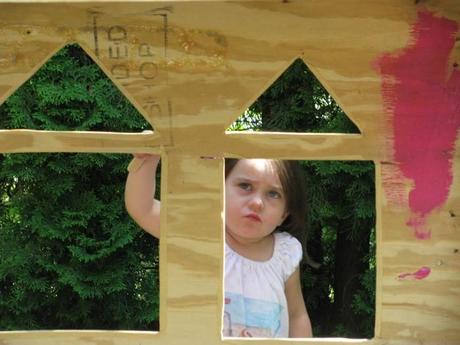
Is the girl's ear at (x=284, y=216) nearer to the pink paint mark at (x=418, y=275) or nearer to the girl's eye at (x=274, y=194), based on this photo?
the girl's eye at (x=274, y=194)

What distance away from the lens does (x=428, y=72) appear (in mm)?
1491

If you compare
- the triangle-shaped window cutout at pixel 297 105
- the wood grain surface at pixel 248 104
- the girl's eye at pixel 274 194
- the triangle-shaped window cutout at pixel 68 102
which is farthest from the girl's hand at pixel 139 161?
the triangle-shaped window cutout at pixel 297 105

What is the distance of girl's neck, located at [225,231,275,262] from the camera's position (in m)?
2.12

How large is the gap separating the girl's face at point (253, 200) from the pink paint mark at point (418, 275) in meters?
0.59

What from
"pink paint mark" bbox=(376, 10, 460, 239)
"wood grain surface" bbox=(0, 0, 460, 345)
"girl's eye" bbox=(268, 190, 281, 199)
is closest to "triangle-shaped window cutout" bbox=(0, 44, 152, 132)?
"girl's eye" bbox=(268, 190, 281, 199)

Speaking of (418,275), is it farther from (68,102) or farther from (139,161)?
(68,102)

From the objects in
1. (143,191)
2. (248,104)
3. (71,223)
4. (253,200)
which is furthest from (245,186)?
(248,104)

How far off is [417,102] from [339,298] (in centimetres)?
115

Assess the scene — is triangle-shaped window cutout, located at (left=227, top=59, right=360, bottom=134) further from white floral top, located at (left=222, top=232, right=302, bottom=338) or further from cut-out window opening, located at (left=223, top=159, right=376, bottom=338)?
white floral top, located at (left=222, top=232, right=302, bottom=338)

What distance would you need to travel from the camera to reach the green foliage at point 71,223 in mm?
2314

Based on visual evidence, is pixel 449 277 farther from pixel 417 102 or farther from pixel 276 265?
pixel 276 265

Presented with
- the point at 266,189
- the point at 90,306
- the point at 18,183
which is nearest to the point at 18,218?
the point at 18,183

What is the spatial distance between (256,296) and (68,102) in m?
0.70

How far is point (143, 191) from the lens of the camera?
1877 mm
